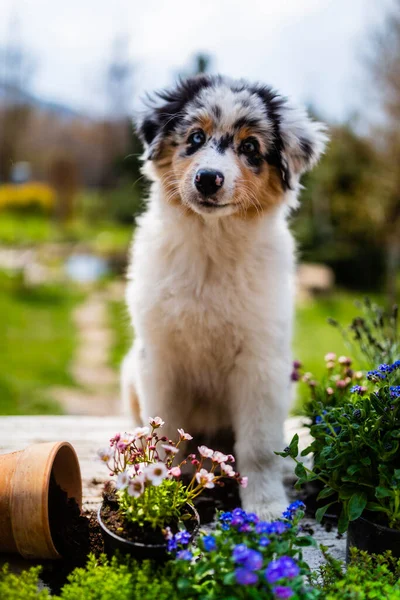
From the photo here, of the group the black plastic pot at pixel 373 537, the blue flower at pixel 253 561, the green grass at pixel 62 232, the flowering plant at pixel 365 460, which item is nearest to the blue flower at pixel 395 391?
the flowering plant at pixel 365 460

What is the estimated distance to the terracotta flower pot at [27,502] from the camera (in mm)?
2338

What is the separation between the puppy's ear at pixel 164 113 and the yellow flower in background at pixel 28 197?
17432mm

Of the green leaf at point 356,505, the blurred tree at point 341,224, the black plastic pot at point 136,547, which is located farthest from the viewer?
the blurred tree at point 341,224

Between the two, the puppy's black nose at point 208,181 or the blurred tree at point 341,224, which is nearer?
the puppy's black nose at point 208,181

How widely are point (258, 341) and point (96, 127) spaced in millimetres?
20815

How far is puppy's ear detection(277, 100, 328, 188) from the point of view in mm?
3092

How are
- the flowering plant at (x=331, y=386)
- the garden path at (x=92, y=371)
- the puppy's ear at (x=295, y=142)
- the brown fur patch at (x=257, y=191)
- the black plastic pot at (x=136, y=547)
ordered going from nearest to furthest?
the black plastic pot at (x=136, y=547) → the brown fur patch at (x=257, y=191) → the puppy's ear at (x=295, y=142) → the flowering plant at (x=331, y=386) → the garden path at (x=92, y=371)

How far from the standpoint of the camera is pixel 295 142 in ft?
10.2

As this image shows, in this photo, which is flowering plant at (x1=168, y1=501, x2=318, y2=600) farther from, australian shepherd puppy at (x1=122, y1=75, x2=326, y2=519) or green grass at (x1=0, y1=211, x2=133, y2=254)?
green grass at (x1=0, y1=211, x2=133, y2=254)

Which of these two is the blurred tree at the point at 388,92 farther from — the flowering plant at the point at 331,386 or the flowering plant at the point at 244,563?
the flowering plant at the point at 244,563

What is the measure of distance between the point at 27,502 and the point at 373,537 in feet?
4.29

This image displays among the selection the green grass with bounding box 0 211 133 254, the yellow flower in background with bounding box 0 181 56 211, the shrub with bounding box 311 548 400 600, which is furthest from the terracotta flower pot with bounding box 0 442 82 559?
the yellow flower in background with bounding box 0 181 56 211

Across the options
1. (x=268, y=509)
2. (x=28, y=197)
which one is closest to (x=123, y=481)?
(x=268, y=509)

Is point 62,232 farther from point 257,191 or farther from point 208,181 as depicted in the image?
point 208,181
